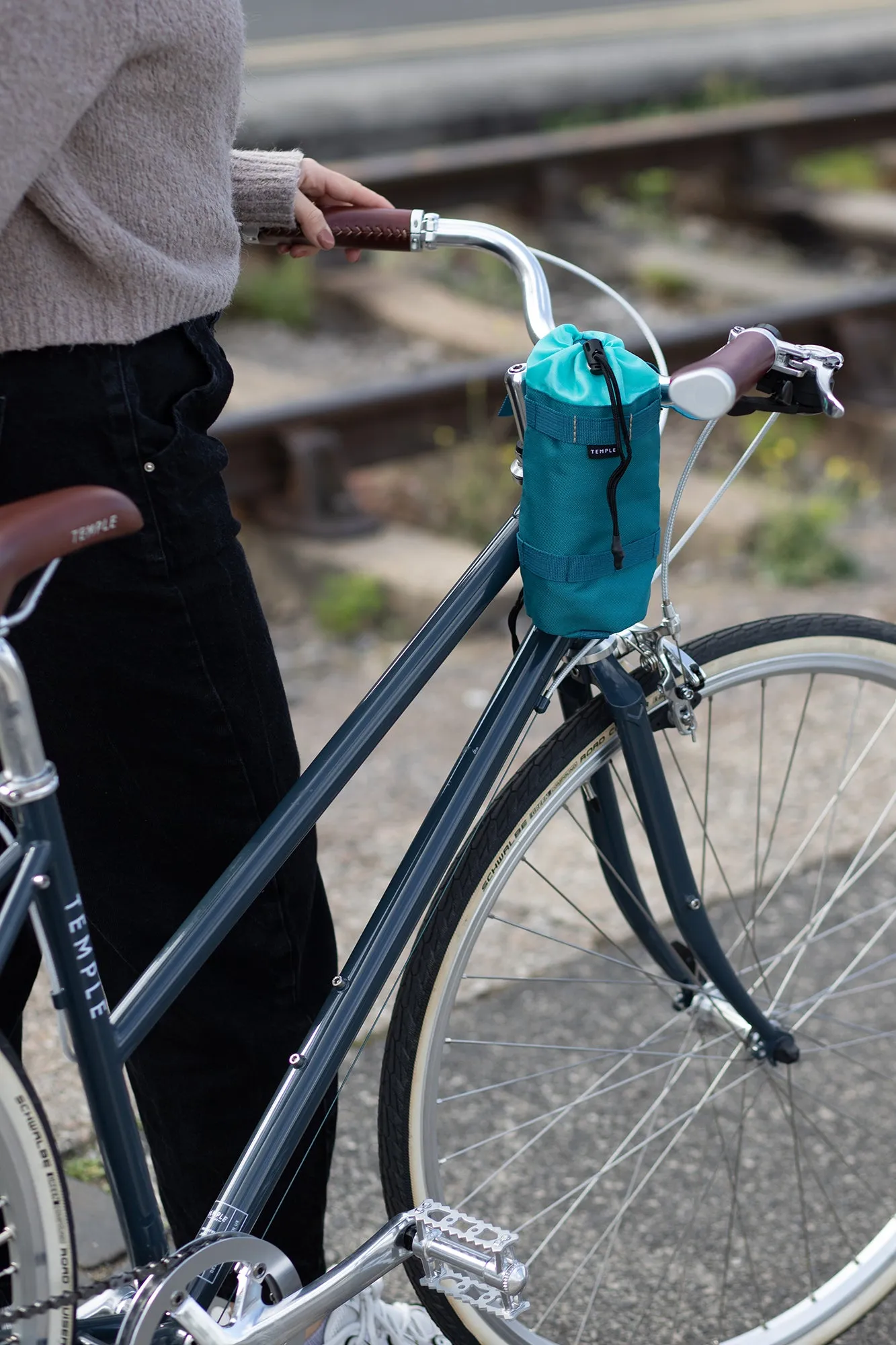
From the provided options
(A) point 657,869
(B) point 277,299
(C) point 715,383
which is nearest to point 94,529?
(C) point 715,383

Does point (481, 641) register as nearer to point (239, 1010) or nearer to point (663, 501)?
point (663, 501)

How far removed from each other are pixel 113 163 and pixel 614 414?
1.73ft

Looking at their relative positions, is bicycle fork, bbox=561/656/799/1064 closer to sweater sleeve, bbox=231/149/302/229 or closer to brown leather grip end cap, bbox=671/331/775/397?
brown leather grip end cap, bbox=671/331/775/397

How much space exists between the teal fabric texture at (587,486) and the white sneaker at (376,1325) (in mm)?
907

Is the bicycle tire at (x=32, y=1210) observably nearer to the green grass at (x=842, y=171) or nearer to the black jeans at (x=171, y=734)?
the black jeans at (x=171, y=734)

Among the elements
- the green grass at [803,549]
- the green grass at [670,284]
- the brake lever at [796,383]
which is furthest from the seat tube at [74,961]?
the green grass at [670,284]

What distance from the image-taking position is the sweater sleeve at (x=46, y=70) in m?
1.29

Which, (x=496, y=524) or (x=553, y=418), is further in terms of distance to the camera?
(x=496, y=524)

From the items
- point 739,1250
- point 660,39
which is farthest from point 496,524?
point 660,39

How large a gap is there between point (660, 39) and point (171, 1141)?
11134mm

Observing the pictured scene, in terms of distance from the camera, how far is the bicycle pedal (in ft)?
5.47

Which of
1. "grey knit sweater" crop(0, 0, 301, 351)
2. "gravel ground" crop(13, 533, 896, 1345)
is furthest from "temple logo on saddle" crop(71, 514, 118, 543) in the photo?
"gravel ground" crop(13, 533, 896, 1345)

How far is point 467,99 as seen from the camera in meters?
8.99

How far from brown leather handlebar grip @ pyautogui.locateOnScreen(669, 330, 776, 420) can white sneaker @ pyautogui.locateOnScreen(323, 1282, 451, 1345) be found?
115 cm
